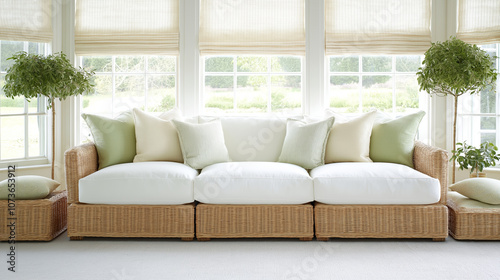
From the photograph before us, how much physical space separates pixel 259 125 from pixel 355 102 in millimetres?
1225

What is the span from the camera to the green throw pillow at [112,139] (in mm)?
4270

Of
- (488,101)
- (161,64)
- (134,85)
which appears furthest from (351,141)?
(134,85)

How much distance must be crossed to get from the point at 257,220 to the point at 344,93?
2090mm

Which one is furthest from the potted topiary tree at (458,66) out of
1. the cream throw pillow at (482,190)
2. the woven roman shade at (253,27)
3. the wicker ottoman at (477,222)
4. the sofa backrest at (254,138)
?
the sofa backrest at (254,138)

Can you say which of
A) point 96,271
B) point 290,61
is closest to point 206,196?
point 96,271

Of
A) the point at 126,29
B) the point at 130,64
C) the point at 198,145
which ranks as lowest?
the point at 198,145

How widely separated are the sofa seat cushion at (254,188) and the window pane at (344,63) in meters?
1.87

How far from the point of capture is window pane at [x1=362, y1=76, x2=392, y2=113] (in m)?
5.32

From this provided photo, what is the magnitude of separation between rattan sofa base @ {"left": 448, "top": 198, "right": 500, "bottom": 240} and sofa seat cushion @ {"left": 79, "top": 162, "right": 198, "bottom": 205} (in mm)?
2039

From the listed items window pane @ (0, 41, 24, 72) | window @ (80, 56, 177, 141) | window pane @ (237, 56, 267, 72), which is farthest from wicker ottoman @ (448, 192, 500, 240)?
window pane @ (0, 41, 24, 72)

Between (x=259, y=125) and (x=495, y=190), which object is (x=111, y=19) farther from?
(x=495, y=190)

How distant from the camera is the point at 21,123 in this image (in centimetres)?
507

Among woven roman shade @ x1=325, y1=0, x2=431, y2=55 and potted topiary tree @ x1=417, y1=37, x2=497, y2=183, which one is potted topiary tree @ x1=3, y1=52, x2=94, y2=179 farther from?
potted topiary tree @ x1=417, y1=37, x2=497, y2=183

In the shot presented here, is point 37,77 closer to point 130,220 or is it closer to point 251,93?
point 130,220
